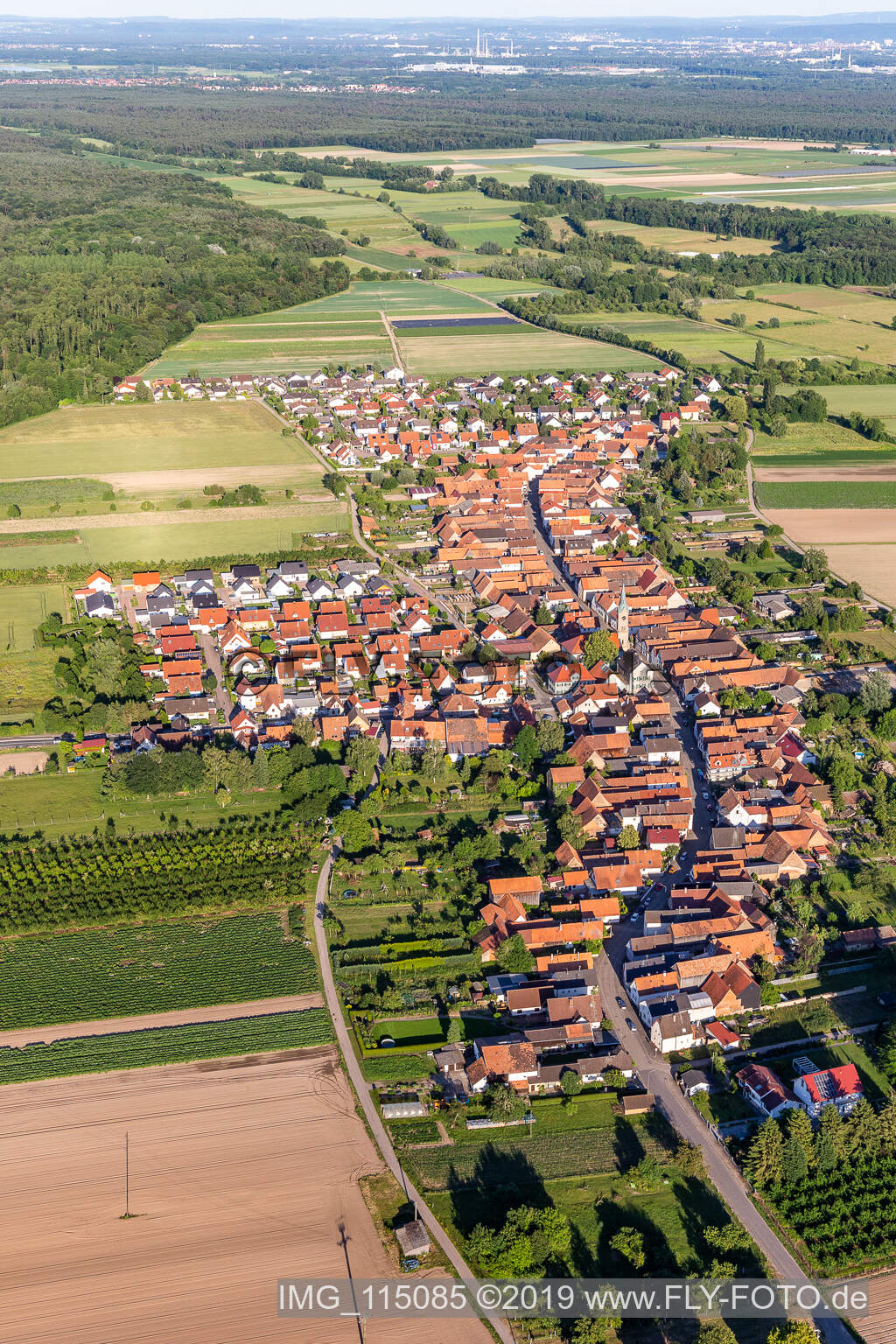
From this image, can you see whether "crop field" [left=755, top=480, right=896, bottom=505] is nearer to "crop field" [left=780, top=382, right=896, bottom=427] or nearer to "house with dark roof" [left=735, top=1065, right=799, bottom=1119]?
"crop field" [left=780, top=382, right=896, bottom=427]

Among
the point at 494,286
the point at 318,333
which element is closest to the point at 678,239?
the point at 494,286

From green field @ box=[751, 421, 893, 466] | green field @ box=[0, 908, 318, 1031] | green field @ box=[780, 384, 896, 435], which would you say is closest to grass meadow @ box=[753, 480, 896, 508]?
green field @ box=[751, 421, 893, 466]

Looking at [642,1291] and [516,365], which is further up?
[516,365]

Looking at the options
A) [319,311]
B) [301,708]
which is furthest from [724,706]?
[319,311]

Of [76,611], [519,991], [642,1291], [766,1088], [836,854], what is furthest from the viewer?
[76,611]

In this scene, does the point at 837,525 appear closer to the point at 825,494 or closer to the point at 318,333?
the point at 825,494

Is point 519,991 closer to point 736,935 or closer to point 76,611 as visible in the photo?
point 736,935

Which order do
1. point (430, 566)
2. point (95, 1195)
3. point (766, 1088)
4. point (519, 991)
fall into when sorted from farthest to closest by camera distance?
1. point (430, 566)
2. point (519, 991)
3. point (766, 1088)
4. point (95, 1195)
